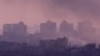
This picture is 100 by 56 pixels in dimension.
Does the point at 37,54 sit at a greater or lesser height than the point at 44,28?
lesser

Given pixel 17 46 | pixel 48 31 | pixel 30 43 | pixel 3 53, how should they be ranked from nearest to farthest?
pixel 3 53 → pixel 17 46 → pixel 30 43 → pixel 48 31

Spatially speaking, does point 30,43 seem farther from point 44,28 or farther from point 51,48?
point 44,28

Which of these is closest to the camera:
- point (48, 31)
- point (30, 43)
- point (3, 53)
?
point (3, 53)

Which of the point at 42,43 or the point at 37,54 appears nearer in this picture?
the point at 37,54

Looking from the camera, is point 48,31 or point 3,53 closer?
point 3,53

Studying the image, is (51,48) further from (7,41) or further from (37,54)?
(7,41)

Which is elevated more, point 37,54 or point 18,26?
point 18,26

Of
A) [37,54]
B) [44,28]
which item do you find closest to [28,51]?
[37,54]

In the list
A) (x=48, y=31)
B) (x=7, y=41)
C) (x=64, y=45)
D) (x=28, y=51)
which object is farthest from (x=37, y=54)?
(x=48, y=31)
